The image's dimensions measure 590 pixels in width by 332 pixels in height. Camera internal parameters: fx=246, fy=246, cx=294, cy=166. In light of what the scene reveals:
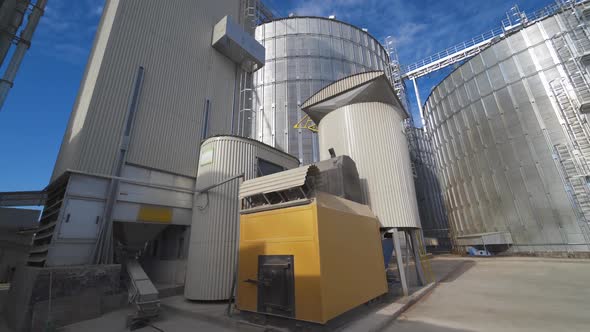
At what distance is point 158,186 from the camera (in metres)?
11.5

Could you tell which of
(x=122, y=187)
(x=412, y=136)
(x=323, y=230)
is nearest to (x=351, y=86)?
(x=323, y=230)

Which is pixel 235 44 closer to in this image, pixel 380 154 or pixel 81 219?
pixel 380 154

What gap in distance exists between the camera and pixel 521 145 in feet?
62.3

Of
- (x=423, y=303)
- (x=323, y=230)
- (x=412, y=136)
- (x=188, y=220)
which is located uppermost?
(x=412, y=136)

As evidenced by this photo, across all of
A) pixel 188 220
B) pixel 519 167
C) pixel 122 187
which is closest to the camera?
pixel 122 187

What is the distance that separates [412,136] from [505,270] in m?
24.1

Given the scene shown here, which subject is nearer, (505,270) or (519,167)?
(505,270)

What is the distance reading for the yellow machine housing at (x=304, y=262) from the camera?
5605mm

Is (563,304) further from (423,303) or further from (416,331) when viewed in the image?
(416,331)

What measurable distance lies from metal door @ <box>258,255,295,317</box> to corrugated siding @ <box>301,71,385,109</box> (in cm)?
868

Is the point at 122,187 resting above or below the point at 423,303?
above

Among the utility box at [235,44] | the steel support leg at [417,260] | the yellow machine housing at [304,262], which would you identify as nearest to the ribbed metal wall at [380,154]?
the steel support leg at [417,260]

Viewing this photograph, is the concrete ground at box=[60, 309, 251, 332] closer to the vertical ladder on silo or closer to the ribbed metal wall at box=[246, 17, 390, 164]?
the vertical ladder on silo

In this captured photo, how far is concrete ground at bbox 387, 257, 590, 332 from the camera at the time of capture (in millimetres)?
5793
